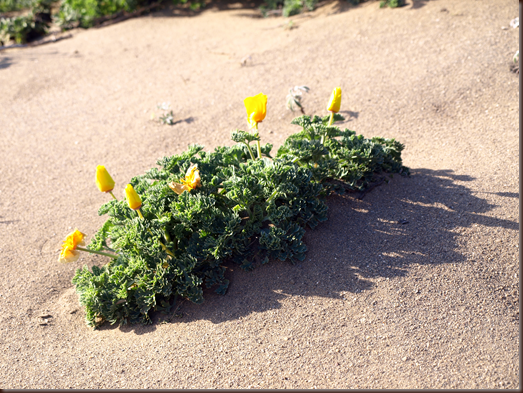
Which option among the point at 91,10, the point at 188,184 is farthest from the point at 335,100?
the point at 91,10

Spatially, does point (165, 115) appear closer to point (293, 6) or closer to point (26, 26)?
point (293, 6)

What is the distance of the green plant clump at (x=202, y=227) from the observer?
294 centimetres

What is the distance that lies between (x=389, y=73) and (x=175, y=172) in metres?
3.18

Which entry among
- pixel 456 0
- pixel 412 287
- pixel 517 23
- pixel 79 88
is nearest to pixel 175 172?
pixel 412 287

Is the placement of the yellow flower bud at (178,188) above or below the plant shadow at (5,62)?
above

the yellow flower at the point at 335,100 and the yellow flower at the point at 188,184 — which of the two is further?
the yellow flower at the point at 335,100

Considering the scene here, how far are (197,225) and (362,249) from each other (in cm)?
113

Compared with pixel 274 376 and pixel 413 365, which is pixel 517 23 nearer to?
pixel 413 365

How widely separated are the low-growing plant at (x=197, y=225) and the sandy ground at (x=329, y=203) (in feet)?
0.49

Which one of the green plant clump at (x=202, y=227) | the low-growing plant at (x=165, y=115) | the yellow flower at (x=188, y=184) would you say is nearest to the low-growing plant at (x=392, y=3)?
the low-growing plant at (x=165, y=115)

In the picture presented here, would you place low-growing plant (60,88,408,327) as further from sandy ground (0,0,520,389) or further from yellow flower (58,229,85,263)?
sandy ground (0,0,520,389)

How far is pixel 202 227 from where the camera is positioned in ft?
9.99

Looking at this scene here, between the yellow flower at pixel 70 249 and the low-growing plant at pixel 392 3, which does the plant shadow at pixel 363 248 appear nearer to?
the yellow flower at pixel 70 249

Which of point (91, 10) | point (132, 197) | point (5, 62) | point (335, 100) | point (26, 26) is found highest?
point (335, 100)
